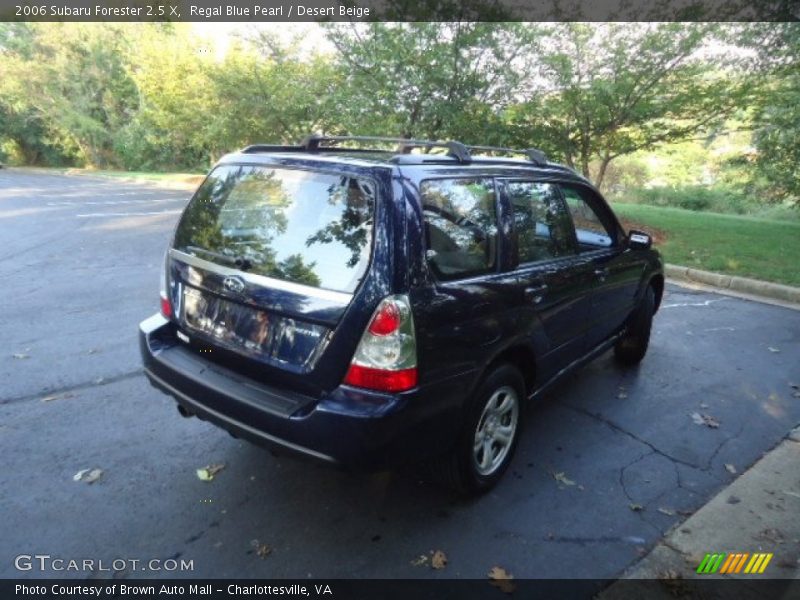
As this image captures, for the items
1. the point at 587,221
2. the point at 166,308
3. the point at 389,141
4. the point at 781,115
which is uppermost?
the point at 781,115

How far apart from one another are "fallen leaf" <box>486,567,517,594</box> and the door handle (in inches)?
55.3

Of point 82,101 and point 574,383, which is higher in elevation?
point 82,101

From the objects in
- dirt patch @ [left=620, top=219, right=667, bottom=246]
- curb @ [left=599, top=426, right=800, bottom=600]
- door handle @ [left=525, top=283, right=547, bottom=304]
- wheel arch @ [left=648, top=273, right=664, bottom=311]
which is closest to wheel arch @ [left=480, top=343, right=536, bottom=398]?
door handle @ [left=525, top=283, right=547, bottom=304]

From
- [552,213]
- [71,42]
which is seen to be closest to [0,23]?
[71,42]

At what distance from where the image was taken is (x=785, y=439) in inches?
141

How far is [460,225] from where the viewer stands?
2613 mm

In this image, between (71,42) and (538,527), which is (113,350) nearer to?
(538,527)

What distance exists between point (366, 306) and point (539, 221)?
1.56 meters

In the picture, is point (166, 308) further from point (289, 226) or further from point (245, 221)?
point (289, 226)

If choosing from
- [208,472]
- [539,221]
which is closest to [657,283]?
[539,221]

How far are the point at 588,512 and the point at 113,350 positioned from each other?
414cm

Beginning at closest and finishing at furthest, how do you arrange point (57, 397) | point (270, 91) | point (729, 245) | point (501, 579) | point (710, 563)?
point (501, 579) < point (710, 563) < point (57, 397) < point (729, 245) < point (270, 91)

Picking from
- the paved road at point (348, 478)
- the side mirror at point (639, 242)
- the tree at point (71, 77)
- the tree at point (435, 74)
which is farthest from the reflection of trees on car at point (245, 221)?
the tree at point (71, 77)

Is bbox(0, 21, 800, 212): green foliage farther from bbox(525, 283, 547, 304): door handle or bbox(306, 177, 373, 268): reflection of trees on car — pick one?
bbox(306, 177, 373, 268): reflection of trees on car
